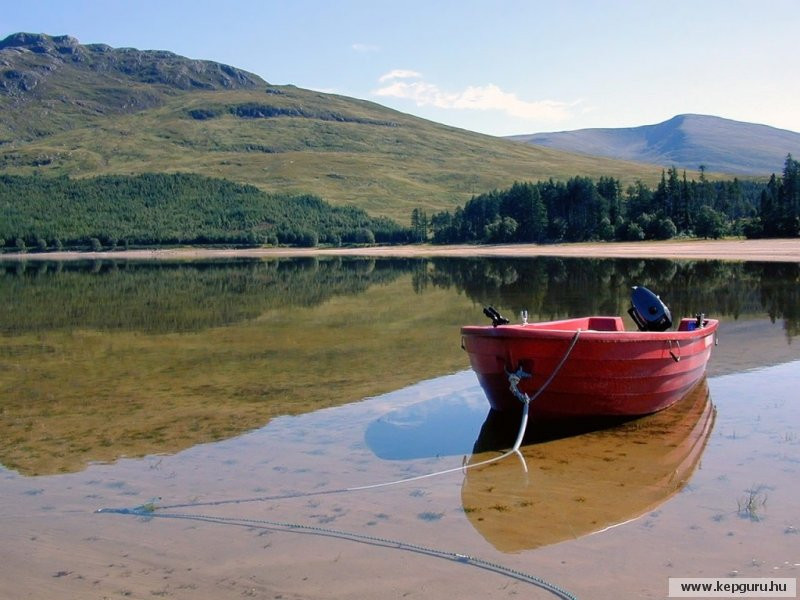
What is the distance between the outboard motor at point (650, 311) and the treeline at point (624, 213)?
3390 inches

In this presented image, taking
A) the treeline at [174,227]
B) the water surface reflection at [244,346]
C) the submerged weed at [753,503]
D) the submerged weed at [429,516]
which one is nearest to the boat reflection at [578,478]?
the submerged weed at [429,516]

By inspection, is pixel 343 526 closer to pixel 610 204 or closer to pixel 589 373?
pixel 589 373

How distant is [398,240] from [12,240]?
272ft

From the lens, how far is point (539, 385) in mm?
13789

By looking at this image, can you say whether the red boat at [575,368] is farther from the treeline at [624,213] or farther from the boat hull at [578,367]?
the treeline at [624,213]

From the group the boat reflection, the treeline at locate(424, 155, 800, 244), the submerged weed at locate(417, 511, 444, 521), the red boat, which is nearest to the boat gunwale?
the red boat

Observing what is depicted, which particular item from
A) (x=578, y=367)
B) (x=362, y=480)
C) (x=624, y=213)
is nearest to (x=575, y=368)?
(x=578, y=367)

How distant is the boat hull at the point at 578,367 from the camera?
1352 cm

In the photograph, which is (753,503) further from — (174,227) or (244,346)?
(174,227)

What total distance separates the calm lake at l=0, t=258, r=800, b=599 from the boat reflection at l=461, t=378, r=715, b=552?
0.05 metres

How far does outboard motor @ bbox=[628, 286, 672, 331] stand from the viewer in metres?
17.5

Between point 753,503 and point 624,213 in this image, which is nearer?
point 753,503

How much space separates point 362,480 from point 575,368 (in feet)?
14.7

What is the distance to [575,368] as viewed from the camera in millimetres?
13648
